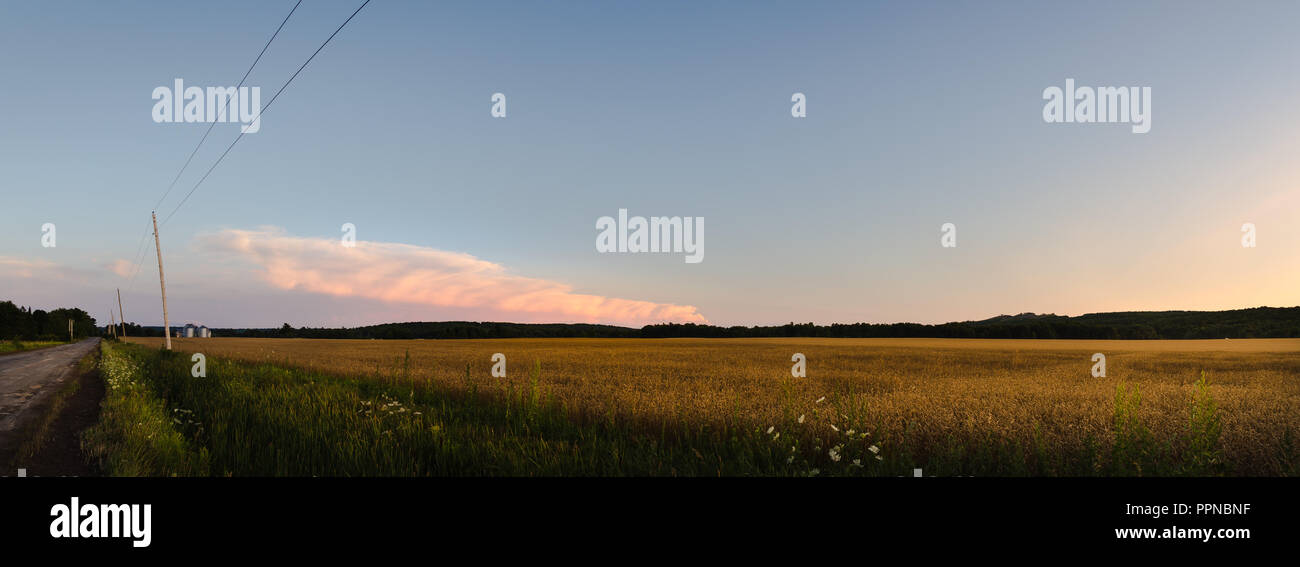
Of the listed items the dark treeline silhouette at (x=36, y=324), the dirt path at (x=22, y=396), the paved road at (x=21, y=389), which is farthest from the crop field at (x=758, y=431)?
the dark treeline silhouette at (x=36, y=324)

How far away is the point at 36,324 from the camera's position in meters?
158

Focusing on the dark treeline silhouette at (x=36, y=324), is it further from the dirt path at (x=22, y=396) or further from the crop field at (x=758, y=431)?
the crop field at (x=758, y=431)

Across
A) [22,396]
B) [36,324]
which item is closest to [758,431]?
[22,396]

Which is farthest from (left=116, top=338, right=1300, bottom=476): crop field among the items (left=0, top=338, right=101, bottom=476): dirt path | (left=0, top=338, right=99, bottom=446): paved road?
(left=0, top=338, right=99, bottom=446): paved road

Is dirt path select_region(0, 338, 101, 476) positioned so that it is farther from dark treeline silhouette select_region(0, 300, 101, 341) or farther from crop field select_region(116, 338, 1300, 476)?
dark treeline silhouette select_region(0, 300, 101, 341)

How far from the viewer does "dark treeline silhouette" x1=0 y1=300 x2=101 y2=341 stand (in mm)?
125312

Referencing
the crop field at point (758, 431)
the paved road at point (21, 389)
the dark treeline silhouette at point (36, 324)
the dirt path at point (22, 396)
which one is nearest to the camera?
the crop field at point (758, 431)

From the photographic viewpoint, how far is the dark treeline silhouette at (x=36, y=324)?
125m

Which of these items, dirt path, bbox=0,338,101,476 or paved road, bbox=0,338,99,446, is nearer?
dirt path, bbox=0,338,101,476

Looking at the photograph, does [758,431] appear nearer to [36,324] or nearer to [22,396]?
[22,396]

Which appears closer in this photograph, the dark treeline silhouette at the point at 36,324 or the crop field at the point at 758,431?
the crop field at the point at 758,431

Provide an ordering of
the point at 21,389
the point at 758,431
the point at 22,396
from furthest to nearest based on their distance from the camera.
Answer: the point at 21,389 < the point at 22,396 < the point at 758,431
